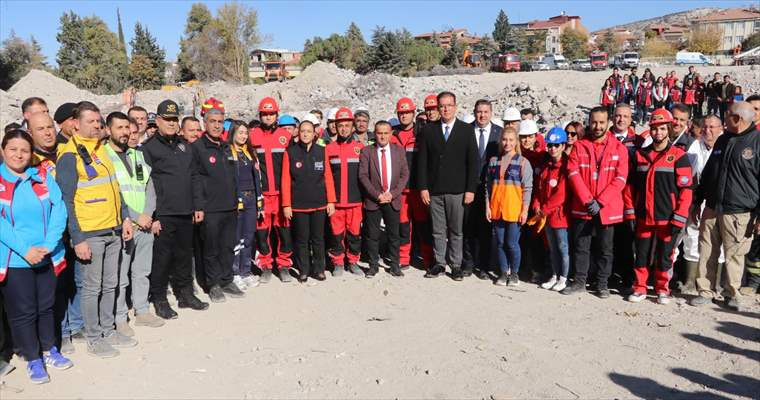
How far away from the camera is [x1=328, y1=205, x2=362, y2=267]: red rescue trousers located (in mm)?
7234

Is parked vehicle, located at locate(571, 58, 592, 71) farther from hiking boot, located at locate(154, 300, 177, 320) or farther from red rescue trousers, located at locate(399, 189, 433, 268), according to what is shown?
hiking boot, located at locate(154, 300, 177, 320)

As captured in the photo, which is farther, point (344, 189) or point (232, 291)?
point (344, 189)

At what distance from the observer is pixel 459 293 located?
6.56 m

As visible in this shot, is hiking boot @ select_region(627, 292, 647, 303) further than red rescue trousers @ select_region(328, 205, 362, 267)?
No

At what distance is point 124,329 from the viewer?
528 centimetres

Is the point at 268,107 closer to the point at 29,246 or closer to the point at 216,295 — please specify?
the point at 216,295

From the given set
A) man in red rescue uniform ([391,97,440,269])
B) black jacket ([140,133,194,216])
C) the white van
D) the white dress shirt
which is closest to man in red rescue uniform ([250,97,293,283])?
the white dress shirt

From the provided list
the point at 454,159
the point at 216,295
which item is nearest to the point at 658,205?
the point at 454,159

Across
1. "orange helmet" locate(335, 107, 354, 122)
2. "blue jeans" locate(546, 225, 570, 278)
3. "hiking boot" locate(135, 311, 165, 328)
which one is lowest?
"hiking boot" locate(135, 311, 165, 328)

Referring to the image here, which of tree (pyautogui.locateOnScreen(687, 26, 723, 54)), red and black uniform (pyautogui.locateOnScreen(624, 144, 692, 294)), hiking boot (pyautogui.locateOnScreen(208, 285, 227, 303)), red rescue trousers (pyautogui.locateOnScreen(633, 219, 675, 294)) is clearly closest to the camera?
red and black uniform (pyautogui.locateOnScreen(624, 144, 692, 294))

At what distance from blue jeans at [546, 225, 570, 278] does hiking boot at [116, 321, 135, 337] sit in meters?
4.81

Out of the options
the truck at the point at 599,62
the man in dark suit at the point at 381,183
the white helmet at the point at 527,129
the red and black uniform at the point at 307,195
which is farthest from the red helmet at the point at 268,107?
the truck at the point at 599,62

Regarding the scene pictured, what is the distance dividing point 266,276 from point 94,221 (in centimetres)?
278

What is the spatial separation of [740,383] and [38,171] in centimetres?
599
